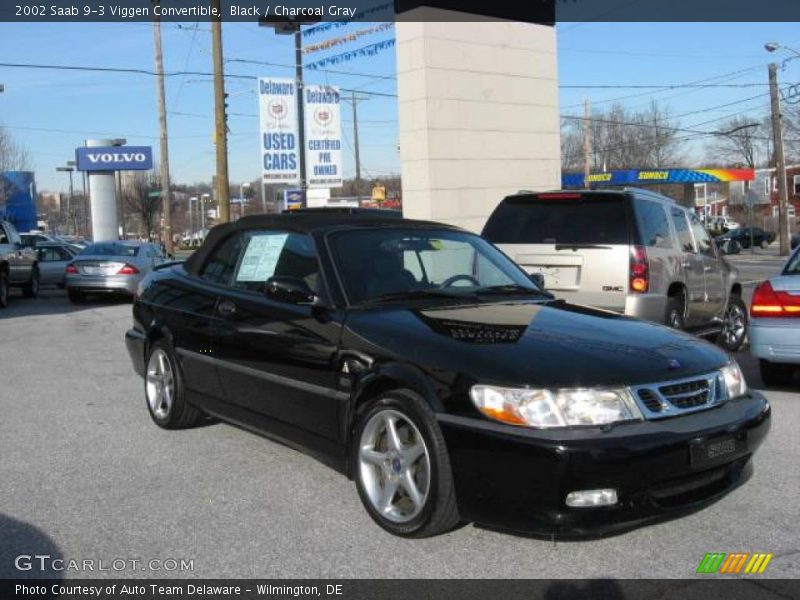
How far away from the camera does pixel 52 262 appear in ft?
73.0

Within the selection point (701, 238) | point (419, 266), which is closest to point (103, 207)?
point (701, 238)

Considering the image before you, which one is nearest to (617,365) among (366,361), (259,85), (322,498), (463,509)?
(463,509)

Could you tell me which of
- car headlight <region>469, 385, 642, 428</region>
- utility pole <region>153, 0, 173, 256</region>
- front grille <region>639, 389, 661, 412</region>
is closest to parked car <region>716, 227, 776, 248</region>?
utility pole <region>153, 0, 173, 256</region>

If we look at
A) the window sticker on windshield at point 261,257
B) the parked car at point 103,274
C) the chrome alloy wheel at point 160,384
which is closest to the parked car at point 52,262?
the parked car at point 103,274

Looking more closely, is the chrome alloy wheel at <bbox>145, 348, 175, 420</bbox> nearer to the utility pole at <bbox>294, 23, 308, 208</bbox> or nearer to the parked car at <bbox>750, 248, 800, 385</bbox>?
the parked car at <bbox>750, 248, 800, 385</bbox>

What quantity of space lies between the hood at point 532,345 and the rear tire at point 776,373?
3337 millimetres

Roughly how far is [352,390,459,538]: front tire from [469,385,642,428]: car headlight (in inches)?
14.6

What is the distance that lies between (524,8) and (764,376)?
29.7ft

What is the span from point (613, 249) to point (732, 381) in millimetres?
3750

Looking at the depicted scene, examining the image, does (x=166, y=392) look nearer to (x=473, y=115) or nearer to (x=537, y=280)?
(x=537, y=280)

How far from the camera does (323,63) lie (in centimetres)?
1903

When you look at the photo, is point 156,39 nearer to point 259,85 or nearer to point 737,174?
point 259,85

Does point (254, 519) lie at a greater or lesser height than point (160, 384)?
lesser

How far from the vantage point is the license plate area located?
11.7 ft
